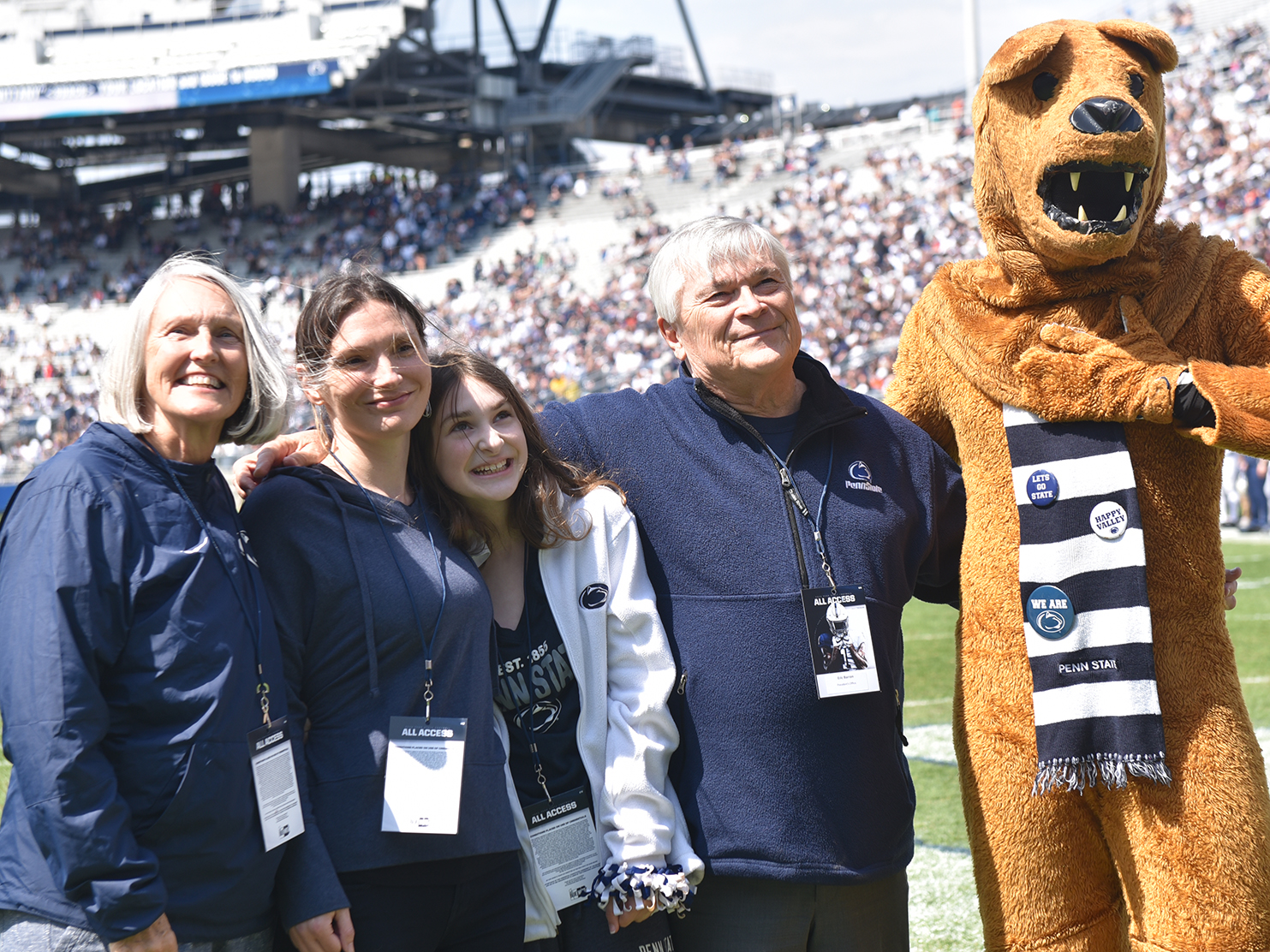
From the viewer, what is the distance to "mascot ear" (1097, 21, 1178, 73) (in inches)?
101

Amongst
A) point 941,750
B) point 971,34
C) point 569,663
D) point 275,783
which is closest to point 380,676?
point 275,783

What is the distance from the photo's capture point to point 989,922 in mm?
2469

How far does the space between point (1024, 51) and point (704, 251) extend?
0.84m

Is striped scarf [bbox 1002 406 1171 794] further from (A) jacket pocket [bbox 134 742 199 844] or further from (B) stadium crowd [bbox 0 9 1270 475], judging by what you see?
(B) stadium crowd [bbox 0 9 1270 475]

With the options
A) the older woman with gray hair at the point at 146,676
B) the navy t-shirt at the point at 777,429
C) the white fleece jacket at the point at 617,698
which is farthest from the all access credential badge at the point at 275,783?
the navy t-shirt at the point at 777,429

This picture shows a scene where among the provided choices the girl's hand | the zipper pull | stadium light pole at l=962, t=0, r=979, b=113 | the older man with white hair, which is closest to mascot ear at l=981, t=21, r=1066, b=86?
the older man with white hair

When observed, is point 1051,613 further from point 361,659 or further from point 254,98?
point 254,98

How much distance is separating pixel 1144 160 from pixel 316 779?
6.65 ft

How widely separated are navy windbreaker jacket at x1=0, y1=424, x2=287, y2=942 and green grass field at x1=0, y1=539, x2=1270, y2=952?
7.71 ft

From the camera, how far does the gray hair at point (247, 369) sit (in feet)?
6.51

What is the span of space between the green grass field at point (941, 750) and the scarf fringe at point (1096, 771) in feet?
4.48

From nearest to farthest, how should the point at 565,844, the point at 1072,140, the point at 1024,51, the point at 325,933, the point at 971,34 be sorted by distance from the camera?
1. the point at 325,933
2. the point at 565,844
3. the point at 1072,140
4. the point at 1024,51
5. the point at 971,34

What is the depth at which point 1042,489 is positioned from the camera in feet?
7.91

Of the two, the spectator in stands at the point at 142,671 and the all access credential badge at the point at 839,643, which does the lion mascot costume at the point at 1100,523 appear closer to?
the all access credential badge at the point at 839,643
